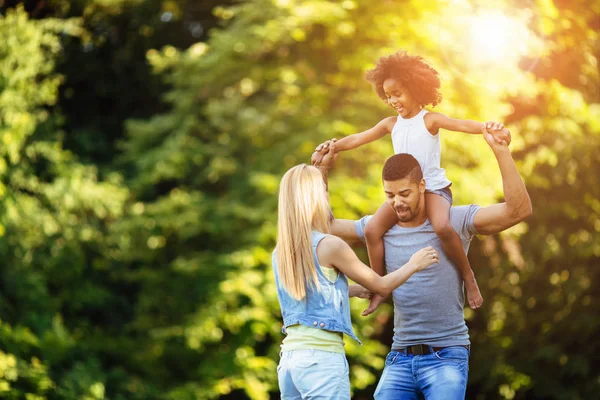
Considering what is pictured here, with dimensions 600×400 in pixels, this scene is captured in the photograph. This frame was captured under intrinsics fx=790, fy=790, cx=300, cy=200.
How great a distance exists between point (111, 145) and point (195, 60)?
11.2 ft

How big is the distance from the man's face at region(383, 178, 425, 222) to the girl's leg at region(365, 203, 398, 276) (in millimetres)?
151

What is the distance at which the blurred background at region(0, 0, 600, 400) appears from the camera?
9.45 meters

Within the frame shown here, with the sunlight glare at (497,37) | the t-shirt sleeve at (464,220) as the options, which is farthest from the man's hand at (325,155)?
the sunlight glare at (497,37)

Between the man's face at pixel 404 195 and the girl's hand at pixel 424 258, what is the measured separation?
7.1 inches

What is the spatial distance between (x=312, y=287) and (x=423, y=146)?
0.68 m

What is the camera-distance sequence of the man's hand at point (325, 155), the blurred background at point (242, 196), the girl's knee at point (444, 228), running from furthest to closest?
the blurred background at point (242, 196) → the man's hand at point (325, 155) → the girl's knee at point (444, 228)

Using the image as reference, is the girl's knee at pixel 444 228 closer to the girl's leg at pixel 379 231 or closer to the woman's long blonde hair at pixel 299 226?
the girl's leg at pixel 379 231

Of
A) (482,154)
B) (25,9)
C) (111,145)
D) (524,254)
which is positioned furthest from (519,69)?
(25,9)

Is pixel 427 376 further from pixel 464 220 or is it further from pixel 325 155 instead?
pixel 325 155

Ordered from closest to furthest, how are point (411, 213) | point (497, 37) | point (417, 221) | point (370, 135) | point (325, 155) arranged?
point (411, 213), point (417, 221), point (370, 135), point (325, 155), point (497, 37)

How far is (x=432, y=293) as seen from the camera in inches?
118

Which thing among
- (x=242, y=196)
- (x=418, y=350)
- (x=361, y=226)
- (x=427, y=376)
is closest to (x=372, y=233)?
(x=361, y=226)

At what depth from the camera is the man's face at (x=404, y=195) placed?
2.84 m

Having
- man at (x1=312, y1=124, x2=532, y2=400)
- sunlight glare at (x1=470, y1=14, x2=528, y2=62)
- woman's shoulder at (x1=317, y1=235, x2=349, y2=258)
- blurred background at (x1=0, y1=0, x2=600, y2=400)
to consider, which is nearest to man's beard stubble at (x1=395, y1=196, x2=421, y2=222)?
man at (x1=312, y1=124, x2=532, y2=400)
